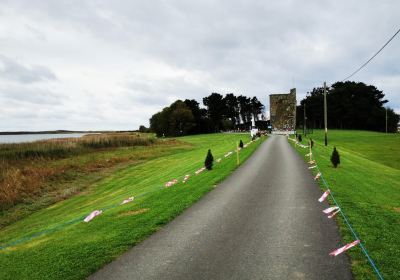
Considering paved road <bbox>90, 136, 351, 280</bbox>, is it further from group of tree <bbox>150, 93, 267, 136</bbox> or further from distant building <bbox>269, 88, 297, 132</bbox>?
group of tree <bbox>150, 93, 267, 136</bbox>

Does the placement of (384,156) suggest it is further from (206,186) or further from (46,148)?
(46,148)

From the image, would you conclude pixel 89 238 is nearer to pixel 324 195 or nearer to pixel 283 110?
pixel 324 195

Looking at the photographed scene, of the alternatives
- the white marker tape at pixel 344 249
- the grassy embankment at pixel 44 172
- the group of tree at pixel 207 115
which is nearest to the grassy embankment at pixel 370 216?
the white marker tape at pixel 344 249

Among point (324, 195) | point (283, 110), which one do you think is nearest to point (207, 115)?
point (283, 110)

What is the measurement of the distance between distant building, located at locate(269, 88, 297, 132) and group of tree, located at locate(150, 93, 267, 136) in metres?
37.9

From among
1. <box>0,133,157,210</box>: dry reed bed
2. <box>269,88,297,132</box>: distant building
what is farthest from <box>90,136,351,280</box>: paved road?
<box>269,88,297,132</box>: distant building

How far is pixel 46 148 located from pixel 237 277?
47541mm

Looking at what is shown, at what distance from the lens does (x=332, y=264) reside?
7.61 metres

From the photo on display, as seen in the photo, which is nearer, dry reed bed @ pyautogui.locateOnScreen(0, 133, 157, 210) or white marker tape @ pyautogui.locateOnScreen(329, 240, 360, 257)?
white marker tape @ pyautogui.locateOnScreen(329, 240, 360, 257)

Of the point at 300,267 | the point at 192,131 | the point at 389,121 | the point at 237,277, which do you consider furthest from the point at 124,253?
the point at 389,121

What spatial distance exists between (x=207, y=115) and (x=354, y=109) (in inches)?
2678

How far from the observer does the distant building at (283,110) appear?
99.8m

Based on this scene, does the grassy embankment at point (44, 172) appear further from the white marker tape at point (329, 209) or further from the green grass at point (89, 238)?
the white marker tape at point (329, 209)

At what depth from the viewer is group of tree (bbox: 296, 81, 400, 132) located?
12356 cm
